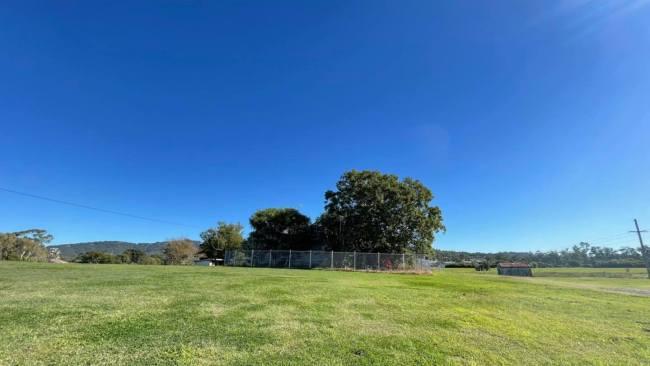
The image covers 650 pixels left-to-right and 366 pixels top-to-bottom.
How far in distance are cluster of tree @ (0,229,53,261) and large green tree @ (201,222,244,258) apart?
60.6 feet

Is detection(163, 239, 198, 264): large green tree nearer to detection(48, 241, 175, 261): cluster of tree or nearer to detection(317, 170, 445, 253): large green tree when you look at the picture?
detection(48, 241, 175, 261): cluster of tree

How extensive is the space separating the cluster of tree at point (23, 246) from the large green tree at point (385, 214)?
37.6 meters

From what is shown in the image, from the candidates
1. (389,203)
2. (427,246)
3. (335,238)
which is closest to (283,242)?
(335,238)

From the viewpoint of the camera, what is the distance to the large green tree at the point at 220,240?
45.2 meters

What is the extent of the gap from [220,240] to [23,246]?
81.0 ft

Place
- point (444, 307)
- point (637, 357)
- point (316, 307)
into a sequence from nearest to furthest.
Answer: point (637, 357) < point (316, 307) < point (444, 307)

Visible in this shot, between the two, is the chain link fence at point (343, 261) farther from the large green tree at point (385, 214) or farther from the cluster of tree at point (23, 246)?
the cluster of tree at point (23, 246)

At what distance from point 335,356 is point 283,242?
32115mm

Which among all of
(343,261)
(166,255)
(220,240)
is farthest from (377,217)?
(166,255)

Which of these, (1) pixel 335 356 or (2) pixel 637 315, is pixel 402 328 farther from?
(2) pixel 637 315

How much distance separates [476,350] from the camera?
3.80m

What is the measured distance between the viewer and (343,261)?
2555 cm

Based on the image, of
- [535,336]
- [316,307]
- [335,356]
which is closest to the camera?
[335,356]

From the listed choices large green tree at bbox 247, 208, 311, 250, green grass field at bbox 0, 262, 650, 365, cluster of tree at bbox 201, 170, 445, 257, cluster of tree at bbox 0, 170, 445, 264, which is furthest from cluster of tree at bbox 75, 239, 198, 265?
green grass field at bbox 0, 262, 650, 365
